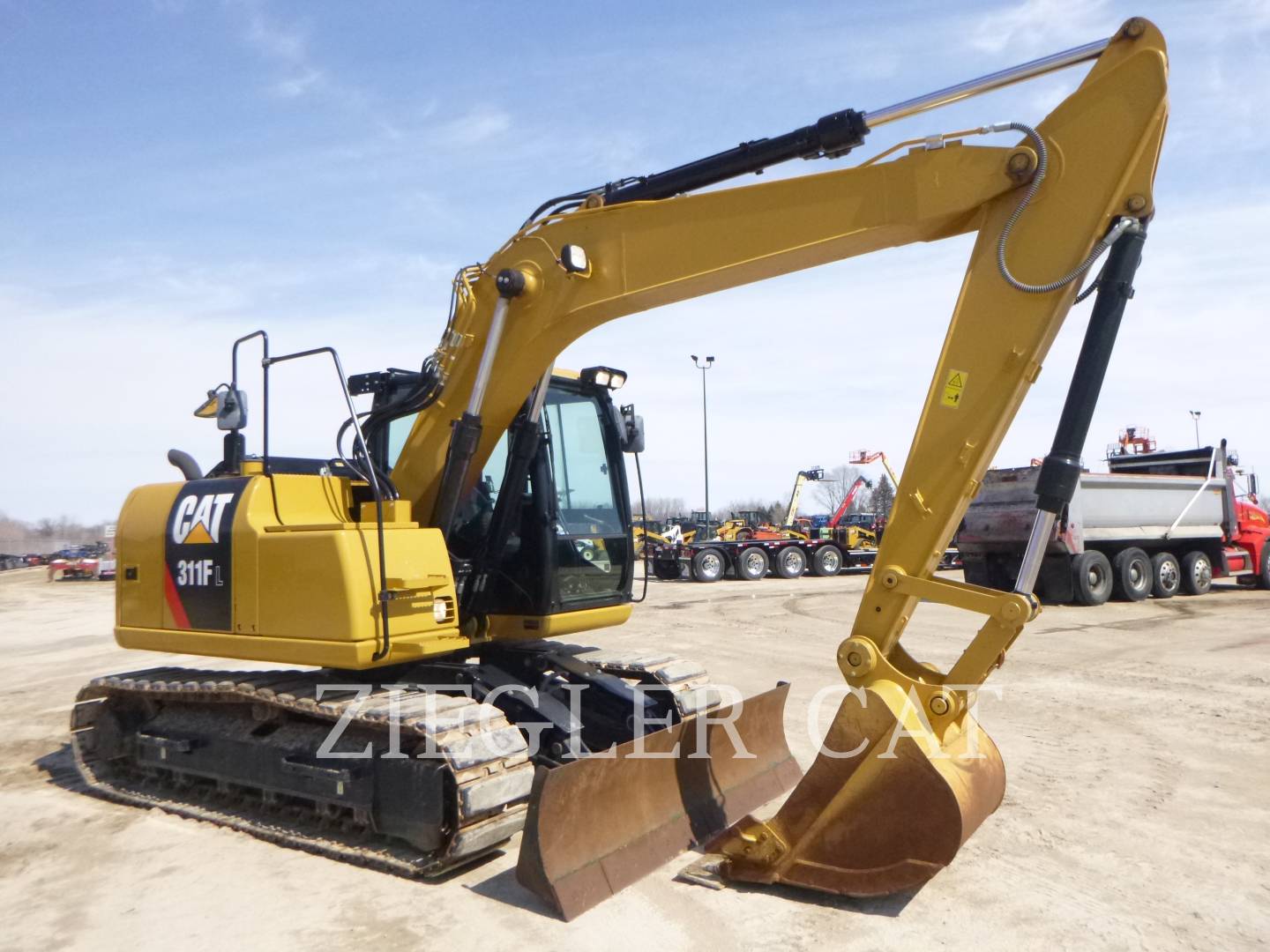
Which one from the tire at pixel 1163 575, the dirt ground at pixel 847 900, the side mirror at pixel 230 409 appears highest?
the side mirror at pixel 230 409

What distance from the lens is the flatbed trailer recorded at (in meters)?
24.3

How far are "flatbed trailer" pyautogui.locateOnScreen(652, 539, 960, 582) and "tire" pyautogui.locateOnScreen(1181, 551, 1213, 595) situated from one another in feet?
19.7

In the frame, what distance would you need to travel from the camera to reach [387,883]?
473cm

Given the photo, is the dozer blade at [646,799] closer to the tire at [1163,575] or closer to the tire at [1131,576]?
the tire at [1131,576]

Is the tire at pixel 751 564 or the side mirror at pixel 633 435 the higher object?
the side mirror at pixel 633 435

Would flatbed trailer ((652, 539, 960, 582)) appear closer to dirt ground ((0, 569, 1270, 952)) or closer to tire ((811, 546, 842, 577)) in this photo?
tire ((811, 546, 842, 577))

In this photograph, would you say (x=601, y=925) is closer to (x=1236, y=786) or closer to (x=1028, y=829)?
(x=1028, y=829)

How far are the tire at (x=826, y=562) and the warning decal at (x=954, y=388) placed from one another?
2187 cm

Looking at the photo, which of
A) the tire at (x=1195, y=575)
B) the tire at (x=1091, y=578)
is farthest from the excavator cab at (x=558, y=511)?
the tire at (x=1195, y=575)

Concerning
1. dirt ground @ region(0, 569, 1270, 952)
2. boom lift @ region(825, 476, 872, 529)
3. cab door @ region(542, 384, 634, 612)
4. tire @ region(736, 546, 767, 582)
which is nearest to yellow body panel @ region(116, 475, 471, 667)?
cab door @ region(542, 384, 634, 612)

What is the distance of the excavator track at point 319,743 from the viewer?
4.84 m

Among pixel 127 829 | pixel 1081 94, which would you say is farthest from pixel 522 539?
pixel 1081 94

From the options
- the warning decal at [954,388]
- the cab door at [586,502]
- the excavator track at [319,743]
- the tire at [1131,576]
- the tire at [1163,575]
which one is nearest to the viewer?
the warning decal at [954,388]

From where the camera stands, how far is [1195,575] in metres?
19.1
